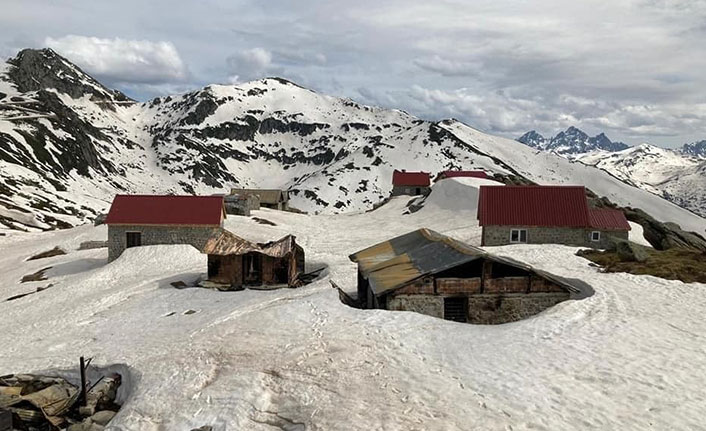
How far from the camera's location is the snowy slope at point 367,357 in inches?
681

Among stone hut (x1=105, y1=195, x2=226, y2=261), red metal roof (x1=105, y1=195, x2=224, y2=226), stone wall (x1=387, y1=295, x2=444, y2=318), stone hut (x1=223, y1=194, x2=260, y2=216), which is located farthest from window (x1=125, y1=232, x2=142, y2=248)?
stone wall (x1=387, y1=295, x2=444, y2=318)

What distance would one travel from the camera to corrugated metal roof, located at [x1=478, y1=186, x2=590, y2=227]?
51.6 meters

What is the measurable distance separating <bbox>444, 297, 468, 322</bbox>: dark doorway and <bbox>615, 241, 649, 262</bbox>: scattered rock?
66.5 feet

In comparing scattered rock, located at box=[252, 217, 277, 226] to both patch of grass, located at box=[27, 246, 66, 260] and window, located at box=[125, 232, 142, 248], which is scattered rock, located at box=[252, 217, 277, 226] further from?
window, located at box=[125, 232, 142, 248]

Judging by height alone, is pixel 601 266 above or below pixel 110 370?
above

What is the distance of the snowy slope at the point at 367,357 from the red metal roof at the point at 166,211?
1176 centimetres

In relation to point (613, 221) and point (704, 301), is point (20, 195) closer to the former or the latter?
point (613, 221)

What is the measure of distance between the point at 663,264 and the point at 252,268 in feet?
103

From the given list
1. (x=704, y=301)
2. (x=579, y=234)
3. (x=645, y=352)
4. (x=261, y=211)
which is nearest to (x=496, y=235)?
(x=579, y=234)

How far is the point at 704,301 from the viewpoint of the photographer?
100 ft

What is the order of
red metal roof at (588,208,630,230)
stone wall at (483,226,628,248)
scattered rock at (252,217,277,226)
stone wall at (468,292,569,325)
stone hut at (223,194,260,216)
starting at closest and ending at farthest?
1. stone wall at (468,292,569,325)
2. red metal roof at (588,208,630,230)
3. stone wall at (483,226,628,248)
4. scattered rock at (252,217,277,226)
5. stone hut at (223,194,260,216)

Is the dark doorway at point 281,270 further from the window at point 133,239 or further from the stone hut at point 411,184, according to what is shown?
the stone hut at point 411,184

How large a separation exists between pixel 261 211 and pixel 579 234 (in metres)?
54.8

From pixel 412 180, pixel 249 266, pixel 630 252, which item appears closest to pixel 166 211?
pixel 249 266
